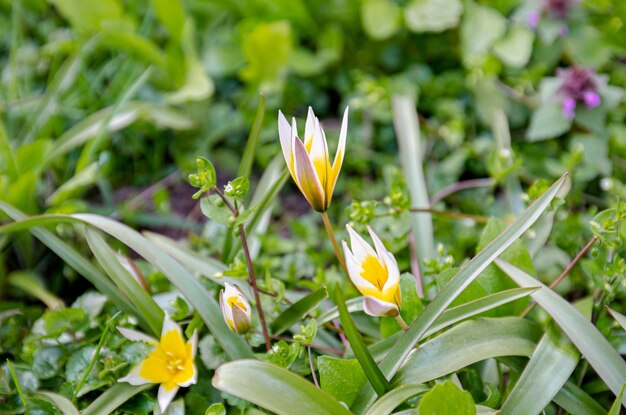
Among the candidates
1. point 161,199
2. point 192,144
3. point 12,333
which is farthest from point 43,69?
point 12,333

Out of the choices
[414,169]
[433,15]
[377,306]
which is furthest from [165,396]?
[433,15]

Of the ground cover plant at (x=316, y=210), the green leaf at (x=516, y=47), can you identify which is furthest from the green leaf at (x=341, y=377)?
the green leaf at (x=516, y=47)

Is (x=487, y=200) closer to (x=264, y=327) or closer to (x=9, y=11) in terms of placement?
(x=264, y=327)

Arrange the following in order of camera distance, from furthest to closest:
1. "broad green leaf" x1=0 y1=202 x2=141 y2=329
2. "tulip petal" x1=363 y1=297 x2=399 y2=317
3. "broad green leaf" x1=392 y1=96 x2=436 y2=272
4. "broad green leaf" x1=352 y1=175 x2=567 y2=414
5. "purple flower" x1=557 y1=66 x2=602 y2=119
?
"purple flower" x1=557 y1=66 x2=602 y2=119
"broad green leaf" x1=392 y1=96 x2=436 y2=272
"broad green leaf" x1=0 y1=202 x2=141 y2=329
"broad green leaf" x1=352 y1=175 x2=567 y2=414
"tulip petal" x1=363 y1=297 x2=399 y2=317

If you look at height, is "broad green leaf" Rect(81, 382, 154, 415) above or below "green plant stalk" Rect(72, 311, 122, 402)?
below

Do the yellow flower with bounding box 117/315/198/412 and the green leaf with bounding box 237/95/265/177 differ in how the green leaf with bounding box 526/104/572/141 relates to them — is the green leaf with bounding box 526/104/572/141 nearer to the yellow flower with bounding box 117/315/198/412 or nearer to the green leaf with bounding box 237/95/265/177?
the green leaf with bounding box 237/95/265/177

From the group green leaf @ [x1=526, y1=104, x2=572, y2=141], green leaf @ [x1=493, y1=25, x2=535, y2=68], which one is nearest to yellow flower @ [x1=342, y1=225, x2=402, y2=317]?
green leaf @ [x1=526, y1=104, x2=572, y2=141]

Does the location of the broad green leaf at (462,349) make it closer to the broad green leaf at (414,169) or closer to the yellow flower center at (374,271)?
the yellow flower center at (374,271)

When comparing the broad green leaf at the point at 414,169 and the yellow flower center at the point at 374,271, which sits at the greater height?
the yellow flower center at the point at 374,271
